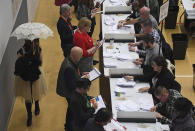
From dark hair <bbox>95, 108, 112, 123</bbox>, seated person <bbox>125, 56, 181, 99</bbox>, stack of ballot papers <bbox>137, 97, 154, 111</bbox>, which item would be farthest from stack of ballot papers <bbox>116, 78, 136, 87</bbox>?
dark hair <bbox>95, 108, 112, 123</bbox>

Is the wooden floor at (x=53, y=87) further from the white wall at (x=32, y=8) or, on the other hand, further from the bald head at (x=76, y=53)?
the bald head at (x=76, y=53)

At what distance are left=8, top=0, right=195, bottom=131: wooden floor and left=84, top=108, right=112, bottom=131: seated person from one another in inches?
81.6

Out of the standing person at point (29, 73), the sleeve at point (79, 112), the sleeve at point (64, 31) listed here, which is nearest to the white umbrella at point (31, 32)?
the standing person at point (29, 73)

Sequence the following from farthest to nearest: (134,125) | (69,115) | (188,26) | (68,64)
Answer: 1. (188,26)
2. (69,115)
3. (68,64)
4. (134,125)

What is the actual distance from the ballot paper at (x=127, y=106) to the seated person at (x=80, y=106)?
0.55 metres

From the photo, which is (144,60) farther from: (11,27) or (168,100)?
(11,27)

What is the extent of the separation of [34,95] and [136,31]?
2.96m

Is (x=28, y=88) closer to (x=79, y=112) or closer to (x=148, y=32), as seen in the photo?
(x=79, y=112)

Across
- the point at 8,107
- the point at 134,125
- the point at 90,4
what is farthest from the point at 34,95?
the point at 90,4

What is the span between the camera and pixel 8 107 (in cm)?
682

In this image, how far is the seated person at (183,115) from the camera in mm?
4887

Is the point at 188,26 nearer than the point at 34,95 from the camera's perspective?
No

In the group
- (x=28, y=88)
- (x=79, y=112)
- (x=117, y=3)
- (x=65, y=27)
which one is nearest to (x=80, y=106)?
(x=79, y=112)

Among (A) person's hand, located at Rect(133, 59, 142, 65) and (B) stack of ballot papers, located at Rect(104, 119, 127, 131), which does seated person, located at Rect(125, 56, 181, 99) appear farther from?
(B) stack of ballot papers, located at Rect(104, 119, 127, 131)
